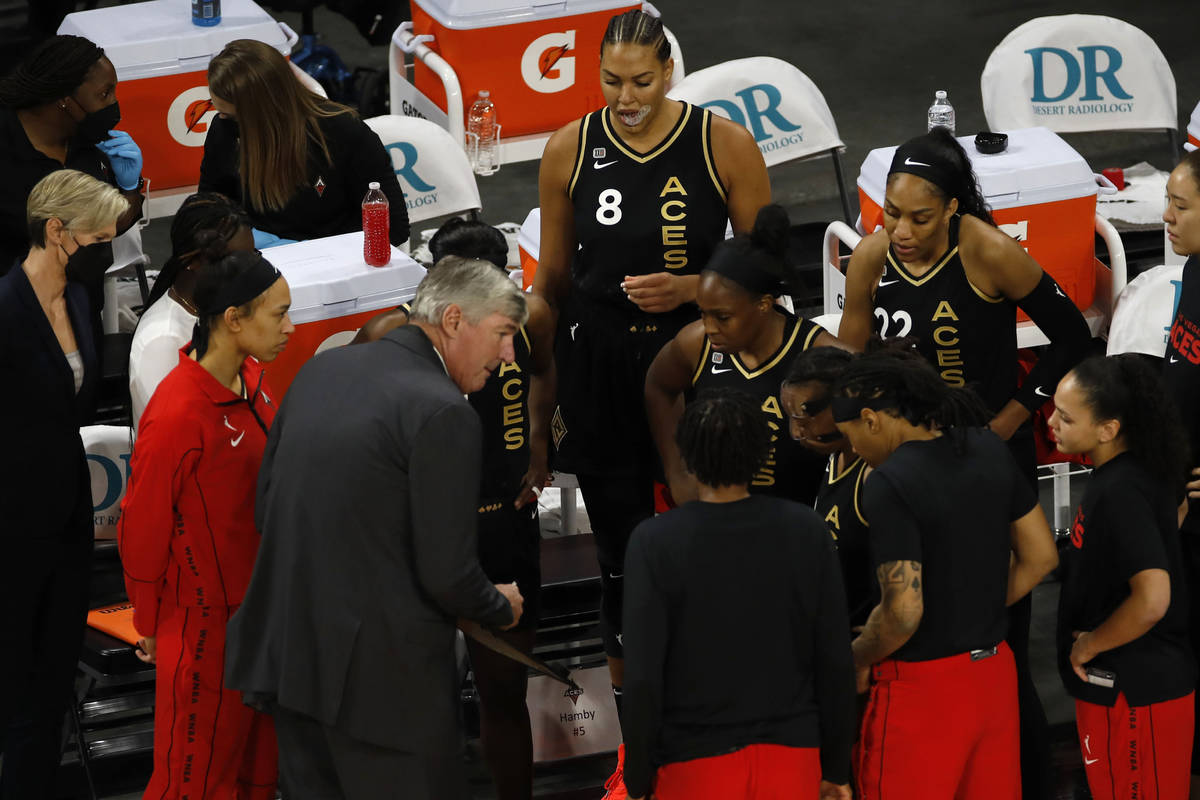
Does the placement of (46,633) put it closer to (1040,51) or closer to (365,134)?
(365,134)

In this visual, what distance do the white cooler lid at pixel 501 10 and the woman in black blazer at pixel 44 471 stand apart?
289 centimetres

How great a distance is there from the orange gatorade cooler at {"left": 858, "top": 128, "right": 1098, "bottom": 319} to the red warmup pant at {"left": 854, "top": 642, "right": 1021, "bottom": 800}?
2.21 metres

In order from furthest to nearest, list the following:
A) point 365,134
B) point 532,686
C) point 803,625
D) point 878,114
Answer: point 878,114 < point 365,134 < point 532,686 < point 803,625

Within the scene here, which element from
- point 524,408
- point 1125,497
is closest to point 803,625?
point 1125,497

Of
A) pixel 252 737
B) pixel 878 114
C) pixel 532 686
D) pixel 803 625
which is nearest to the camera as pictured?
pixel 803 625

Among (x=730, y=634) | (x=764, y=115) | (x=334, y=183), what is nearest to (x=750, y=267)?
(x=730, y=634)

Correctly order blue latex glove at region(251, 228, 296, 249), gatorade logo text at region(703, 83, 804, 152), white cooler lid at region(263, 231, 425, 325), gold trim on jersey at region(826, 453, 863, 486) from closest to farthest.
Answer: gold trim on jersey at region(826, 453, 863, 486) → white cooler lid at region(263, 231, 425, 325) → blue latex glove at region(251, 228, 296, 249) → gatorade logo text at region(703, 83, 804, 152)

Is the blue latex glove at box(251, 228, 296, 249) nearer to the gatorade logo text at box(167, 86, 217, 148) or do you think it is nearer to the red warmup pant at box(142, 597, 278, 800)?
the gatorade logo text at box(167, 86, 217, 148)

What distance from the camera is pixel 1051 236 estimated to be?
5.21m

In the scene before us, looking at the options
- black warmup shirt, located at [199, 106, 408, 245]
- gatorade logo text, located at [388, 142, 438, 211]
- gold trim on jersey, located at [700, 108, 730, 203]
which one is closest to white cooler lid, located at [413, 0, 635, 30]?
gatorade logo text, located at [388, 142, 438, 211]

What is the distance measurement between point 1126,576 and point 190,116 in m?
4.08

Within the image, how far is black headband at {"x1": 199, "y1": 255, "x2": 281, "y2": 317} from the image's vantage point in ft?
11.0

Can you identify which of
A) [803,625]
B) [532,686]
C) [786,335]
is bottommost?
[532,686]

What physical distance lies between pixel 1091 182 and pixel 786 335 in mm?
1974
